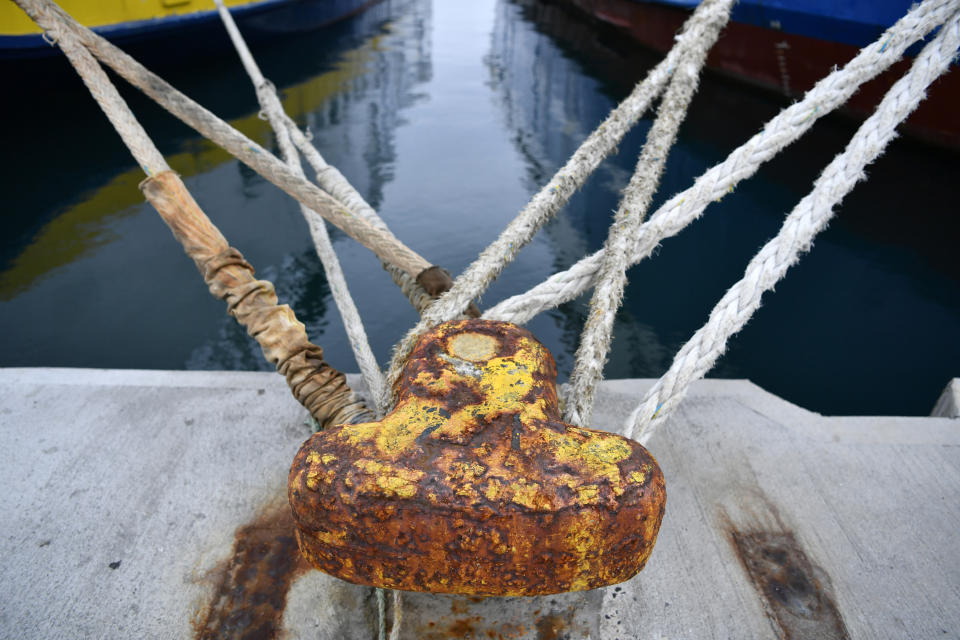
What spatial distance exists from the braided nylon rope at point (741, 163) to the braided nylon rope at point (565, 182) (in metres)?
0.08

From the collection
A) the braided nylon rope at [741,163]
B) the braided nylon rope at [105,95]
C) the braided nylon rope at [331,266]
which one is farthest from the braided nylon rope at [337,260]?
the braided nylon rope at [105,95]

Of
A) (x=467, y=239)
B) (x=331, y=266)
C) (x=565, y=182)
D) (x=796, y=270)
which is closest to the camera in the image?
(x=565, y=182)

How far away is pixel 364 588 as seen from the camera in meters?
1.27

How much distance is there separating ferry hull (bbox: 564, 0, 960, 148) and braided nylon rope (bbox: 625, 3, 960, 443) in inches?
132

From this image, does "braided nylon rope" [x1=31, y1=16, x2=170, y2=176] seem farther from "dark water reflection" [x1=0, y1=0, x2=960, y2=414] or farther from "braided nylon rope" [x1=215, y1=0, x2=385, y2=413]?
"dark water reflection" [x1=0, y1=0, x2=960, y2=414]

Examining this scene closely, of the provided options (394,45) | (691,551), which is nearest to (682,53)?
(691,551)

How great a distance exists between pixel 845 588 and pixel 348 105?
5.77 meters

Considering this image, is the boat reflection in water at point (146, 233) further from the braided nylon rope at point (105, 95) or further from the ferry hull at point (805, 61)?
the ferry hull at point (805, 61)

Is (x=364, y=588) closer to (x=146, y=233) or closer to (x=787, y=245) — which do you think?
(x=787, y=245)

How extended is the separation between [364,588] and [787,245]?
1.11 metres

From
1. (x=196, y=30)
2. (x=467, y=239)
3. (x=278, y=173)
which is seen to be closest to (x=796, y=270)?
(x=467, y=239)

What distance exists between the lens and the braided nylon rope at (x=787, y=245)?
119 centimetres

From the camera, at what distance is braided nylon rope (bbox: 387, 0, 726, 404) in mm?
1225

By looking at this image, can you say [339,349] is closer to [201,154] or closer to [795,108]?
[795,108]
